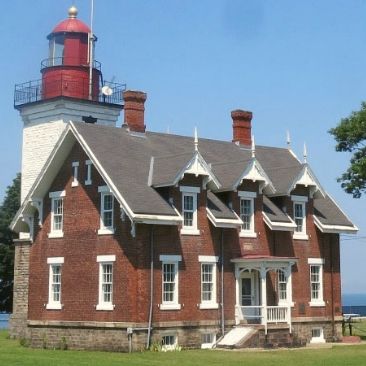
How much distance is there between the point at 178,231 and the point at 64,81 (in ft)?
52.3

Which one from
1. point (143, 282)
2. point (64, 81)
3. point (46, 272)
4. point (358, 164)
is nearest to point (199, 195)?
point (143, 282)

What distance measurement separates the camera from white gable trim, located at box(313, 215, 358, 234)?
1572 inches

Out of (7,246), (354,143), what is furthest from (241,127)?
(7,246)

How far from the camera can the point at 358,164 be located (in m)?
42.8

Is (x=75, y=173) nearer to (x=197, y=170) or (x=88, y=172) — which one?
(x=88, y=172)

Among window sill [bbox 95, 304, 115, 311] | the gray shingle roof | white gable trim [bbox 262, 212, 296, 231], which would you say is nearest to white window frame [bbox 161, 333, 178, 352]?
window sill [bbox 95, 304, 115, 311]

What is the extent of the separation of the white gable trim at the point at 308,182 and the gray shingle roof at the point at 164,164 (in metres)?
0.21

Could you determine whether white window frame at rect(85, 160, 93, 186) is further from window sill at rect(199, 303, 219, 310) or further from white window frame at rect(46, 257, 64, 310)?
window sill at rect(199, 303, 219, 310)

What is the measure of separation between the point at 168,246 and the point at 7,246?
26588mm

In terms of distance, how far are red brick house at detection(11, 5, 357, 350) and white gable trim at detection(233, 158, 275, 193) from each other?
7cm

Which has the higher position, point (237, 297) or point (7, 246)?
point (7, 246)

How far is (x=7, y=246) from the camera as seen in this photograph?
58.3 metres

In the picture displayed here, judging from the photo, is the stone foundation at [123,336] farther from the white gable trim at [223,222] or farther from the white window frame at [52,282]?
the white gable trim at [223,222]

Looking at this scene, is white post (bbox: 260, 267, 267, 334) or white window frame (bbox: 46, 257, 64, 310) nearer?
white post (bbox: 260, 267, 267, 334)
